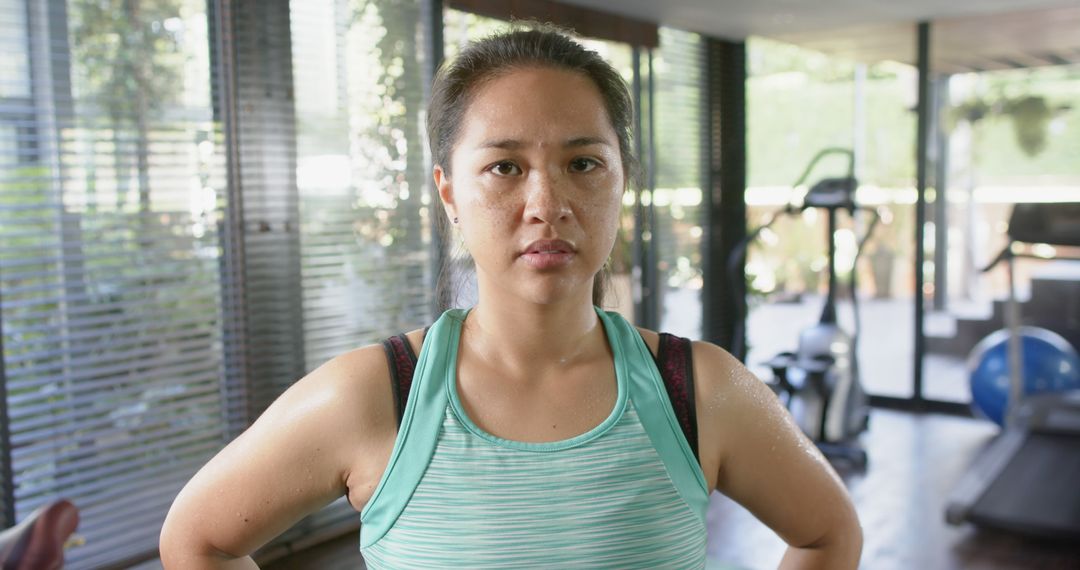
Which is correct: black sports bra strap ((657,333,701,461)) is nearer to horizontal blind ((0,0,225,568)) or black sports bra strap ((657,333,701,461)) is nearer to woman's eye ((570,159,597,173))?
woman's eye ((570,159,597,173))

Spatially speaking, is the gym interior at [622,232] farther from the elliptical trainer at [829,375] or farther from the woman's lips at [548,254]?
the woman's lips at [548,254]

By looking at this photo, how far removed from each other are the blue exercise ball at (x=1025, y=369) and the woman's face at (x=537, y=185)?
4.47 meters

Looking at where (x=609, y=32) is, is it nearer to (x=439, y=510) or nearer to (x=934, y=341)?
(x=934, y=341)

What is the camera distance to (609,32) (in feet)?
15.2

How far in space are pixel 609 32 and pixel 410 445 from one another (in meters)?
4.06

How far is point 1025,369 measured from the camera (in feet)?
15.5

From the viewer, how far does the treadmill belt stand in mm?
3418

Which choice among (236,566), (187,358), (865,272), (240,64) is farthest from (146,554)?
(865,272)

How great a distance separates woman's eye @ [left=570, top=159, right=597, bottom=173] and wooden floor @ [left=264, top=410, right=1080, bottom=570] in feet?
8.49

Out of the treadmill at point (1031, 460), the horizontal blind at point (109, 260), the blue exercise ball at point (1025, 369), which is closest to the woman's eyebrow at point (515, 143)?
the horizontal blind at point (109, 260)

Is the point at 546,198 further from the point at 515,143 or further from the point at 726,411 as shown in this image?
the point at 726,411

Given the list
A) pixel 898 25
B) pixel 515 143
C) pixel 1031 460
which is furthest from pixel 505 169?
pixel 898 25

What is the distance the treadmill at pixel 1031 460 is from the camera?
11.4 feet

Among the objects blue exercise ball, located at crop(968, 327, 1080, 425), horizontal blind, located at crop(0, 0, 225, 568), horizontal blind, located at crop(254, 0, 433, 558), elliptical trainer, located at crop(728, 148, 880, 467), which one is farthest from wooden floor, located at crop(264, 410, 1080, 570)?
horizontal blind, located at crop(254, 0, 433, 558)
